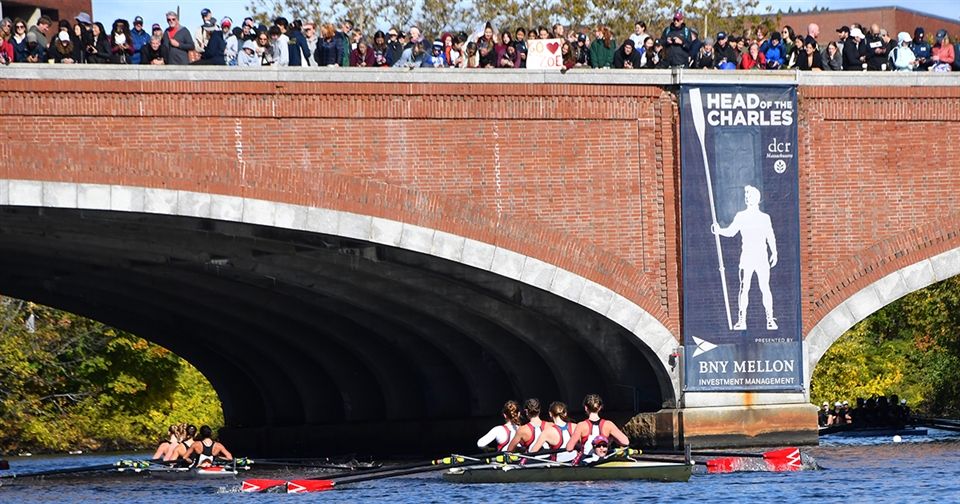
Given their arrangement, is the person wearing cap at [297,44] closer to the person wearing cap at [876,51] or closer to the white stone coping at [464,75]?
the white stone coping at [464,75]

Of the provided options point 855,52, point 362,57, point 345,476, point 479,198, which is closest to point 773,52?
point 855,52

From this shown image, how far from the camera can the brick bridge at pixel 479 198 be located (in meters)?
26.9

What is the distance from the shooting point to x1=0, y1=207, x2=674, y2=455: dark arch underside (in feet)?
97.2

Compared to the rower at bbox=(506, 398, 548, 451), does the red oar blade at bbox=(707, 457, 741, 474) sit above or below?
below

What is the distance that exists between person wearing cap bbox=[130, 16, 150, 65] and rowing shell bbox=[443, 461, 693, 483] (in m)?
8.83

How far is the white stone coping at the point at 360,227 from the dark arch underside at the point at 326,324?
344 millimetres

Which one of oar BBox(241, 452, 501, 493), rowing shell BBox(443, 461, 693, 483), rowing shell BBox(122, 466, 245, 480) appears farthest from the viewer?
rowing shell BBox(122, 466, 245, 480)

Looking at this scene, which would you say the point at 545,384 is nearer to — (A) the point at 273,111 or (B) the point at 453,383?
(B) the point at 453,383

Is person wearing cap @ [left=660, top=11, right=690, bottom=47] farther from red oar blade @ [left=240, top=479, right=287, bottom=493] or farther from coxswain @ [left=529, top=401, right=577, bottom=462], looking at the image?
red oar blade @ [left=240, top=479, right=287, bottom=493]

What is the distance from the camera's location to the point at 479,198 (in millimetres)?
28438

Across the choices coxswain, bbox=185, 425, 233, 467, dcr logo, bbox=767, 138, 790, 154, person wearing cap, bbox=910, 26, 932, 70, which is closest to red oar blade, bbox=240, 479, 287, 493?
coxswain, bbox=185, 425, 233, 467

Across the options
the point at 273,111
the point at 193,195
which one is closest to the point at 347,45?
the point at 273,111

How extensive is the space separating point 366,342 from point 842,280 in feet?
40.3

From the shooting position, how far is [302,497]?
2492 centimetres
